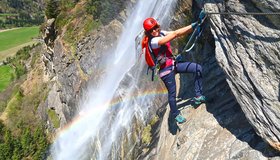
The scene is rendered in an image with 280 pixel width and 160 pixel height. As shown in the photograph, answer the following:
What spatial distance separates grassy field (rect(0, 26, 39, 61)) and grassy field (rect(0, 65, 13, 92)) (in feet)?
33.0

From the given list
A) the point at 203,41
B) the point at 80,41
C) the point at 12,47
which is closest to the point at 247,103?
the point at 203,41

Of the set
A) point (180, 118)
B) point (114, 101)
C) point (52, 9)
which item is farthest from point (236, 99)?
point (52, 9)

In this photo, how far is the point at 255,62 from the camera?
292 inches

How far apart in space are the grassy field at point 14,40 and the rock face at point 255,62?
385 feet

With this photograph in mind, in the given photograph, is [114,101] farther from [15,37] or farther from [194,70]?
[15,37]

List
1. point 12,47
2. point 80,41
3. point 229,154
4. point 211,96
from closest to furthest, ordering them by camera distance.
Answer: point 229,154 → point 211,96 → point 80,41 → point 12,47

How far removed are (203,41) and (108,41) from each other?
15031mm

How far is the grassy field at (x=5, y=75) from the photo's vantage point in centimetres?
10034

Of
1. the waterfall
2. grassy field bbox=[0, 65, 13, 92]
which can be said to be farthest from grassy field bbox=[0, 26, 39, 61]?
the waterfall

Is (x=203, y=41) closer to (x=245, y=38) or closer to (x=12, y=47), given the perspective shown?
(x=245, y=38)

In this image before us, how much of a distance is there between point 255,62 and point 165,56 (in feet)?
8.41

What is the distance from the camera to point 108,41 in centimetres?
2605

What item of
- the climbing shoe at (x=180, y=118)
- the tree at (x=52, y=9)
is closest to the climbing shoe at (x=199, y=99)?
the climbing shoe at (x=180, y=118)

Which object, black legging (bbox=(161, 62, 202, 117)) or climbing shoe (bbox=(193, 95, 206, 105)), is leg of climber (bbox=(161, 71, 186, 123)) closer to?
black legging (bbox=(161, 62, 202, 117))
